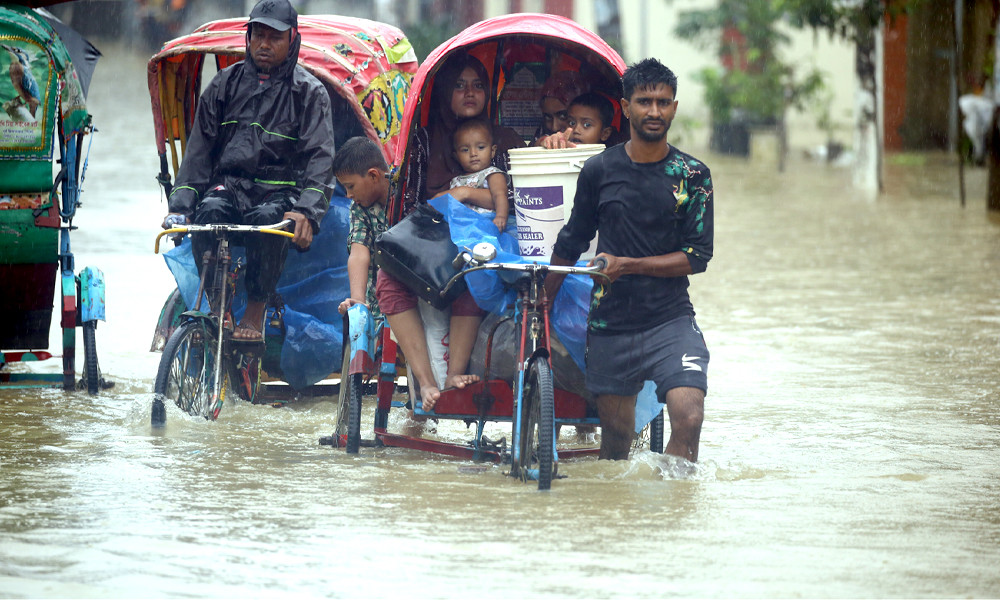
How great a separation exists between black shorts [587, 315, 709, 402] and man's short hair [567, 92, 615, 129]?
113 cm

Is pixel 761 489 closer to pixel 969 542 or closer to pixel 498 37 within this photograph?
pixel 969 542

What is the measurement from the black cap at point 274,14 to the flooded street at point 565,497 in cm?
198

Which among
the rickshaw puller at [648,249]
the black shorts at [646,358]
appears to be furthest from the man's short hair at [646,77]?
the black shorts at [646,358]

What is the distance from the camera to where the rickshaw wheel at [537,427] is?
5473mm

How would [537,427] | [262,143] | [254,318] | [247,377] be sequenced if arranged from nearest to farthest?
[537,427] → [262,143] → [254,318] → [247,377]

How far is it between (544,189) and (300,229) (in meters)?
1.59

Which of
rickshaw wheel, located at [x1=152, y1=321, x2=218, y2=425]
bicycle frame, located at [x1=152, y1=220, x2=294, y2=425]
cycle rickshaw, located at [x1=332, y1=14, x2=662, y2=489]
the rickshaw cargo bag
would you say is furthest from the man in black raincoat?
the rickshaw cargo bag

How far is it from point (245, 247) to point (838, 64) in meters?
24.5

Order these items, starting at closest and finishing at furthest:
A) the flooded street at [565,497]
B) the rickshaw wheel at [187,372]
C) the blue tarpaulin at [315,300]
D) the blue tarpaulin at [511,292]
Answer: the flooded street at [565,497] → the blue tarpaulin at [511,292] → the rickshaw wheel at [187,372] → the blue tarpaulin at [315,300]

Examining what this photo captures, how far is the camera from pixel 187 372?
6871 millimetres

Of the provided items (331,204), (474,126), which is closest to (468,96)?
(474,126)

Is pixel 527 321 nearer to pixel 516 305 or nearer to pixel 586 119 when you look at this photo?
pixel 516 305

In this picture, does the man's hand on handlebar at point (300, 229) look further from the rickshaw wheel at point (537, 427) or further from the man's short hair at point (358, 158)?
the rickshaw wheel at point (537, 427)

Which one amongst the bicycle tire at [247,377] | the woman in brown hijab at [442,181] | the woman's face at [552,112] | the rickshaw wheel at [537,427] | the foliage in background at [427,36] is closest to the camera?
the rickshaw wheel at [537,427]
